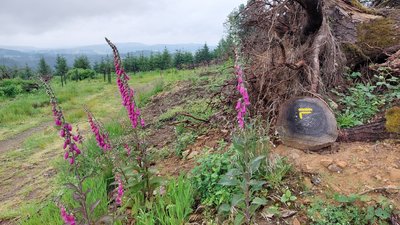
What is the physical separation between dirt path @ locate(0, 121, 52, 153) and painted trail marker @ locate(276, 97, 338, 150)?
6.78 m

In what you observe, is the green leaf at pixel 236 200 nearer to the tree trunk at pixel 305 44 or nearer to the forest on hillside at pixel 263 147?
the forest on hillside at pixel 263 147

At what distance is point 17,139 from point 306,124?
7847 millimetres

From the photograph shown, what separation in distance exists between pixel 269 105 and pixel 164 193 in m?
1.90

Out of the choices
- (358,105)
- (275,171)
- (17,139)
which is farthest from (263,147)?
(17,139)

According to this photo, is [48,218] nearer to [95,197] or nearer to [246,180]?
[95,197]

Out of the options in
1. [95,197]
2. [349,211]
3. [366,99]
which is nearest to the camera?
[349,211]

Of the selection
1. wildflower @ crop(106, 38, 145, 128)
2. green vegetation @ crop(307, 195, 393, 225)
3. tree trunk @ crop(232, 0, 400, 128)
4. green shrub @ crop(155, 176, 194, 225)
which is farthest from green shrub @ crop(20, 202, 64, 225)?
tree trunk @ crop(232, 0, 400, 128)

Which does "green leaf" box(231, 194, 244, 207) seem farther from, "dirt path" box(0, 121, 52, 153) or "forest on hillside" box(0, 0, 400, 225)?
"dirt path" box(0, 121, 52, 153)

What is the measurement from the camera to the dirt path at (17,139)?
7.12 metres

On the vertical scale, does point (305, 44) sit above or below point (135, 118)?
above

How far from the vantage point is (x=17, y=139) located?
780cm

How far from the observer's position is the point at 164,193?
285 cm

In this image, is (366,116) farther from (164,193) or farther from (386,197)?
(164,193)

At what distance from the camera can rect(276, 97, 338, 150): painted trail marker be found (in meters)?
3.02
